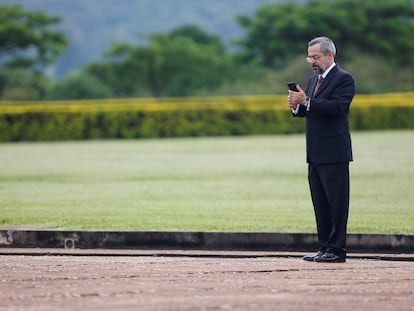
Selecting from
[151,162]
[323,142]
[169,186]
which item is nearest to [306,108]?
[323,142]

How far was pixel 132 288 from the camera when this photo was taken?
805 cm

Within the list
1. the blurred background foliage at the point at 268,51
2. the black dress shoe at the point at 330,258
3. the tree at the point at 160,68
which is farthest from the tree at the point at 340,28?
the black dress shoe at the point at 330,258

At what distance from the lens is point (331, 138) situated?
32.2 ft

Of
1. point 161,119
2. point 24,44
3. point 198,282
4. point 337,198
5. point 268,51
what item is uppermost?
point 24,44

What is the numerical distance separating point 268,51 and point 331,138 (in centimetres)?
6733

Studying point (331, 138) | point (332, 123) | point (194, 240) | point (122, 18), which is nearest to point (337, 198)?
point (331, 138)

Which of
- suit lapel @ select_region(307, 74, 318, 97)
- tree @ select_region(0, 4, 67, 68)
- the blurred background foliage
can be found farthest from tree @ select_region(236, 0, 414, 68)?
suit lapel @ select_region(307, 74, 318, 97)

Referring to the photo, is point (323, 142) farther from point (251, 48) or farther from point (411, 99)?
point (251, 48)

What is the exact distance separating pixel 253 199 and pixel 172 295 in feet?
26.7

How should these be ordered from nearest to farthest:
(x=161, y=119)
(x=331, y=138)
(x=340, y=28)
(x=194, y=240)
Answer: (x=331, y=138)
(x=194, y=240)
(x=161, y=119)
(x=340, y=28)

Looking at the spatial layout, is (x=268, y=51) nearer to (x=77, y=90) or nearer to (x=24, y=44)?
(x=77, y=90)

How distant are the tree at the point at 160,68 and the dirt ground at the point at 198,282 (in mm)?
73464

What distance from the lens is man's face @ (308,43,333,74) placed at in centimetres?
966

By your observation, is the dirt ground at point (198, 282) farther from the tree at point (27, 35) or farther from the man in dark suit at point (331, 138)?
the tree at point (27, 35)
